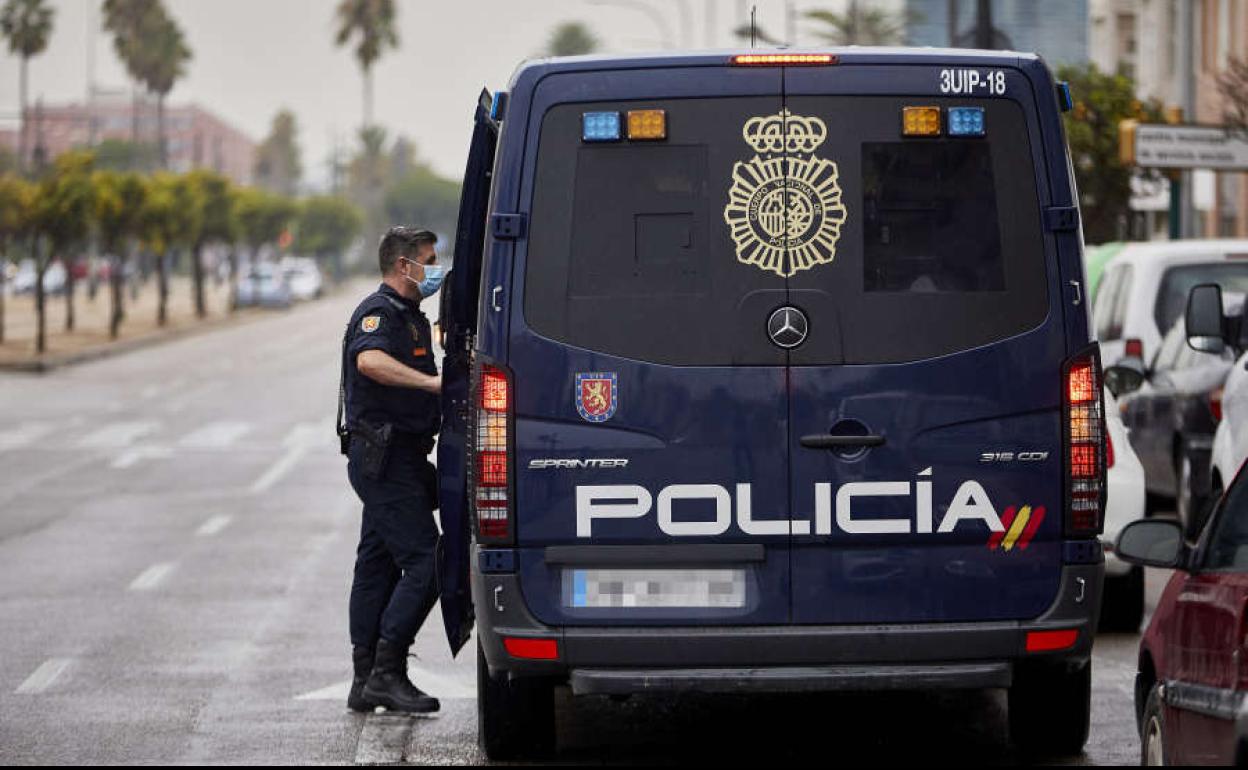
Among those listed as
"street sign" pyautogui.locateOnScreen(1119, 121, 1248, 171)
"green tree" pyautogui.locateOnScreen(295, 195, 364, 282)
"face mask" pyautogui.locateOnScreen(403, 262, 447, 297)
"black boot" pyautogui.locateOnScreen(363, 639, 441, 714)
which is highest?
"green tree" pyautogui.locateOnScreen(295, 195, 364, 282)

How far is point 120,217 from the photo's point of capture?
55188 millimetres

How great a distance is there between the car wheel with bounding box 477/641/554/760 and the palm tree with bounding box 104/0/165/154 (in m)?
107

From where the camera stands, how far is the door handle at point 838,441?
7.23 m

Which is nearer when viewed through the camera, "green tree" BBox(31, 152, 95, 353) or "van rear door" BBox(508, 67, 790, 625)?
"van rear door" BBox(508, 67, 790, 625)

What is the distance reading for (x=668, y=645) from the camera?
23.8 ft

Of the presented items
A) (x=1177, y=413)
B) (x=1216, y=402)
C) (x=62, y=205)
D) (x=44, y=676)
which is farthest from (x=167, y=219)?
(x=44, y=676)

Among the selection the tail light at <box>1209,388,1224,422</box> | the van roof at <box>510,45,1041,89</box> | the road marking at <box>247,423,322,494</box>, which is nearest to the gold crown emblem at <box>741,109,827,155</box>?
the van roof at <box>510,45,1041,89</box>

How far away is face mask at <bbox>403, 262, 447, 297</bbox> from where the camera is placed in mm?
9203

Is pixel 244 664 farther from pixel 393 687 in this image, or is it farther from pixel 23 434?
pixel 23 434

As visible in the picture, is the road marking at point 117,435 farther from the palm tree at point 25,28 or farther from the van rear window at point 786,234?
the palm tree at point 25,28

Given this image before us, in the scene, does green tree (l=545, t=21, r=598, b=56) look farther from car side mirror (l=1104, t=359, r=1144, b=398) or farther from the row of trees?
car side mirror (l=1104, t=359, r=1144, b=398)

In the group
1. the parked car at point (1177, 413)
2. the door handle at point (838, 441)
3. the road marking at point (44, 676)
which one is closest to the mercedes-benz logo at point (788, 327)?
the door handle at point (838, 441)

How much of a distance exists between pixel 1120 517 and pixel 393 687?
3611 millimetres

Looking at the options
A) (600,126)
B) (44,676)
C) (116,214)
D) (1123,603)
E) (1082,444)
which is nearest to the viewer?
(600,126)
